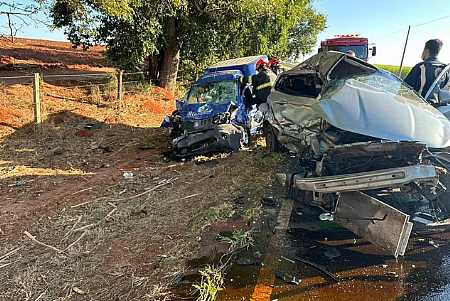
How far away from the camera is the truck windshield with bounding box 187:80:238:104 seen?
363 inches

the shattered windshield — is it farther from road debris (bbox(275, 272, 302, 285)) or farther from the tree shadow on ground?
the tree shadow on ground

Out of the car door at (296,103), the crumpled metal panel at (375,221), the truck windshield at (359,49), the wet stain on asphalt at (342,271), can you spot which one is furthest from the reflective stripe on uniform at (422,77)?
the truck windshield at (359,49)

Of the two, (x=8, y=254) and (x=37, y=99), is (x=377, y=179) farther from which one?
(x=37, y=99)

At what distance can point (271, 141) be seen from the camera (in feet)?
26.2

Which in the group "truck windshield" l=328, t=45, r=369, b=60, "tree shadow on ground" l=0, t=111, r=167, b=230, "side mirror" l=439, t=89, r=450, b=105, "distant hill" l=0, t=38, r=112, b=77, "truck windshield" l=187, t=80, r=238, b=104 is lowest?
"distant hill" l=0, t=38, r=112, b=77

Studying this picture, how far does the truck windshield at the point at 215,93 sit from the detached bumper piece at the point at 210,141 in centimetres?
99

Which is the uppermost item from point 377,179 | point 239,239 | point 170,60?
point 377,179

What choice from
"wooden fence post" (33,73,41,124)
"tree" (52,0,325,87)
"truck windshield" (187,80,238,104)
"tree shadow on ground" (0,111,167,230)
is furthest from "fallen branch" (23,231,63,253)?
"tree" (52,0,325,87)

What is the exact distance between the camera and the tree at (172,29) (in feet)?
42.5

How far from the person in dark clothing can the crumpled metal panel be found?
105 inches

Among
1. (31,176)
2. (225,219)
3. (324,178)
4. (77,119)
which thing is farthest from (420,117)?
(77,119)

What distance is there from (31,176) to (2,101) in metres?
5.98

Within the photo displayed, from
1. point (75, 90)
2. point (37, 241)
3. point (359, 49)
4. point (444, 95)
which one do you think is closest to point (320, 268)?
point (37, 241)

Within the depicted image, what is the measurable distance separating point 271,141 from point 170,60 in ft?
33.1
